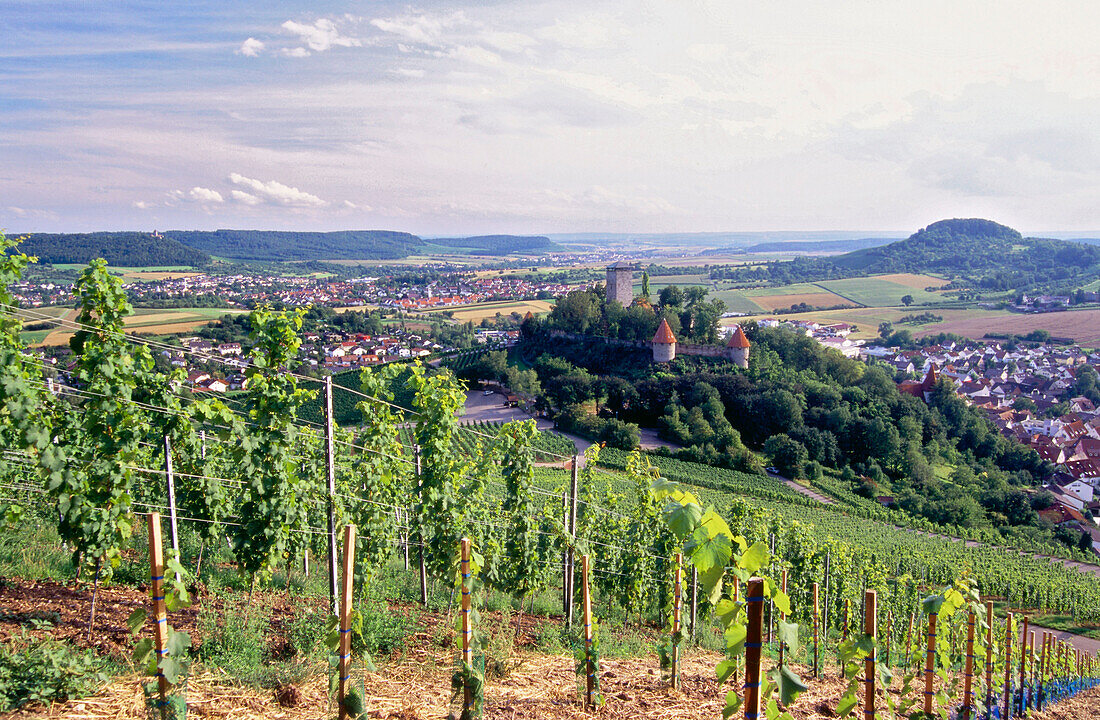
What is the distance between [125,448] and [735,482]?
35199 mm

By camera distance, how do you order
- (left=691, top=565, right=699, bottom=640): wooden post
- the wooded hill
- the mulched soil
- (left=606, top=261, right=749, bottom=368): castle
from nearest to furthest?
1. the mulched soil
2. (left=691, top=565, right=699, bottom=640): wooden post
3. (left=606, top=261, right=749, bottom=368): castle
4. the wooded hill

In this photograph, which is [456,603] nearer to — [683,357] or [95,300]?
[95,300]

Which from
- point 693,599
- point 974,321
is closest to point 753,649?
point 693,599

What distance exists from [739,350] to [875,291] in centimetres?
10340

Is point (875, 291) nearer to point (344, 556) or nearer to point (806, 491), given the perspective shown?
point (806, 491)

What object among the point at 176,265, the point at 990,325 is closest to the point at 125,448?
the point at 990,325

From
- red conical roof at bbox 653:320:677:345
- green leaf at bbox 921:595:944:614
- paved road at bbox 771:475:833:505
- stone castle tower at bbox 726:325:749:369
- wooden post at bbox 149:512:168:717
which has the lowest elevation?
paved road at bbox 771:475:833:505

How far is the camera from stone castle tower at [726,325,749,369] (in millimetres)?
52969

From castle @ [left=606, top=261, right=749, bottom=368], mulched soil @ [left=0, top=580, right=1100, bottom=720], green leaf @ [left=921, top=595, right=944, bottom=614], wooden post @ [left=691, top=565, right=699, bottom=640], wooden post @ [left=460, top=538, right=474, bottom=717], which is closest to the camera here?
green leaf @ [left=921, top=595, right=944, bottom=614]

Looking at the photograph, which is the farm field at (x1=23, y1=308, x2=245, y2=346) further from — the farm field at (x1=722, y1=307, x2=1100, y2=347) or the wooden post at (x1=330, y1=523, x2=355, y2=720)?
the farm field at (x1=722, y1=307, x2=1100, y2=347)

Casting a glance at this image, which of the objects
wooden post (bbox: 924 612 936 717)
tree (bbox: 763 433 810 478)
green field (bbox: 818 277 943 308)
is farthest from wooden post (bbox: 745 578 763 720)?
green field (bbox: 818 277 943 308)

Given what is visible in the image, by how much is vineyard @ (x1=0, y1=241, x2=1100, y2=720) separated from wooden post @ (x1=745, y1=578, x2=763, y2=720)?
0.04 ft

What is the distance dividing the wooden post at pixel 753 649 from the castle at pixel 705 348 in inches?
2036

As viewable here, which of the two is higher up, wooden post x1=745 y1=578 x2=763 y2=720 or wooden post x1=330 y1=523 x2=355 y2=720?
wooden post x1=745 y1=578 x2=763 y2=720
